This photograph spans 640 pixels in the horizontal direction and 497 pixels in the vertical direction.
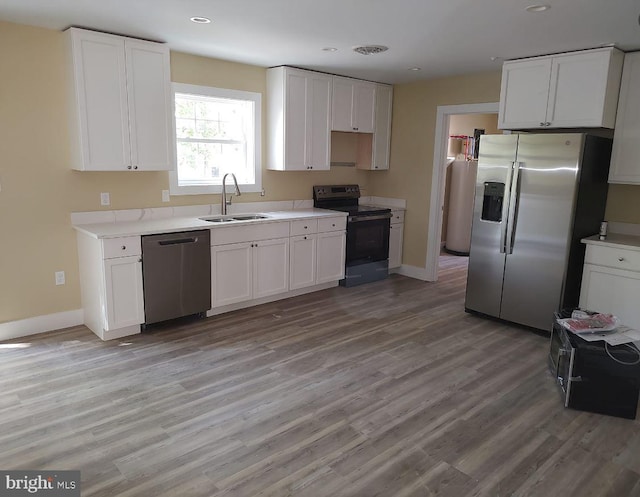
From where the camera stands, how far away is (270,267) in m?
4.75

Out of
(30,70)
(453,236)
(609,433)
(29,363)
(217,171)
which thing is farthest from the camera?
(453,236)

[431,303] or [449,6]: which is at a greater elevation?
[449,6]

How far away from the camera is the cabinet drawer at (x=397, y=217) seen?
591 cm

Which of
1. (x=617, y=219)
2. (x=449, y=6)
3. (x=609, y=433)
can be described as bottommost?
(x=609, y=433)

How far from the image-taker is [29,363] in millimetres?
3342

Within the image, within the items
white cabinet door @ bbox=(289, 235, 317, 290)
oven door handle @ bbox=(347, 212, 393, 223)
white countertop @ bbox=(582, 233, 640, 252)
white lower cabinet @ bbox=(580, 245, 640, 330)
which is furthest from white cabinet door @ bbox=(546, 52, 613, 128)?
white cabinet door @ bbox=(289, 235, 317, 290)

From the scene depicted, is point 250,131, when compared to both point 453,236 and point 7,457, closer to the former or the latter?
point 7,457

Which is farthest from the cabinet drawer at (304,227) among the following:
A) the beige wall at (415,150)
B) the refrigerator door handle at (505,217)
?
the refrigerator door handle at (505,217)

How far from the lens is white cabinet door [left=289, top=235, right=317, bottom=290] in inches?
195

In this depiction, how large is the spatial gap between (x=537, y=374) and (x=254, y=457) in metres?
2.19

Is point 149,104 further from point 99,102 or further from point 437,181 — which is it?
point 437,181

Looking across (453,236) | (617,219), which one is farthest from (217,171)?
(453,236)

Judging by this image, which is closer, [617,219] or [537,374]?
[537,374]

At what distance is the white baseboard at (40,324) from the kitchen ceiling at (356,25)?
7.55 ft
